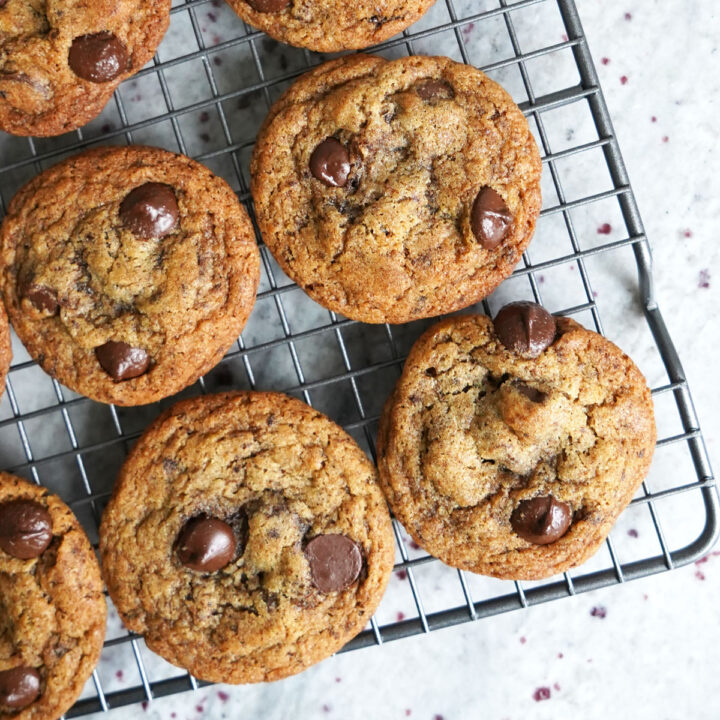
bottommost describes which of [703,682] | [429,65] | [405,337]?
[703,682]

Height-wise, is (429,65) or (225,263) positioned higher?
(429,65)

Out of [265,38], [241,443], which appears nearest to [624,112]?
[265,38]

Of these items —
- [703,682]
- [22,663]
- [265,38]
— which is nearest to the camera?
[22,663]

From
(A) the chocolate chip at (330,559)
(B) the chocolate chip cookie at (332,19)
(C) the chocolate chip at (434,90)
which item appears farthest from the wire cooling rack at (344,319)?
(A) the chocolate chip at (330,559)

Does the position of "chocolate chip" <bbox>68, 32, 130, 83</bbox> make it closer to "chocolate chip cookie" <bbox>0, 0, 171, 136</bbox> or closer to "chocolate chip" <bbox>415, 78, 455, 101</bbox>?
Answer: "chocolate chip cookie" <bbox>0, 0, 171, 136</bbox>

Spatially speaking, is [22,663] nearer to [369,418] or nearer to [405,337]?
[369,418]

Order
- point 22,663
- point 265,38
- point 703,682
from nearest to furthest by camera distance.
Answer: point 22,663 → point 265,38 → point 703,682
